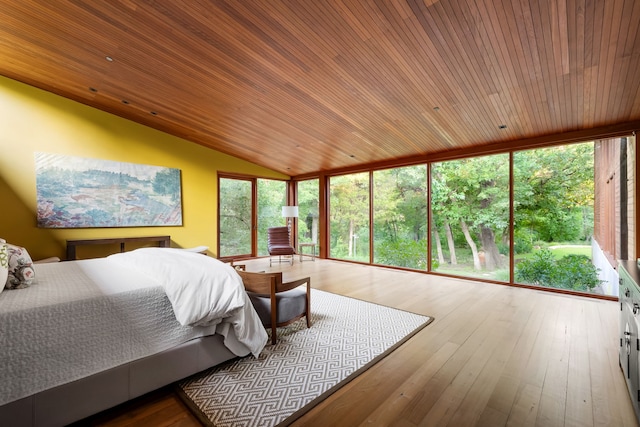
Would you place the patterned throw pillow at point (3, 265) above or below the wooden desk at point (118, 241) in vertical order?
above

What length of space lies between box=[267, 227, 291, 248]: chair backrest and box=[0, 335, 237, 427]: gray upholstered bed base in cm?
466

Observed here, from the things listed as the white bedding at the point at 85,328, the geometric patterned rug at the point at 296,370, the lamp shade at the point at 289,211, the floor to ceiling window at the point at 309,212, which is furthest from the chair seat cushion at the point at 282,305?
the floor to ceiling window at the point at 309,212

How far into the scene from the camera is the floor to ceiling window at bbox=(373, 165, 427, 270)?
560 centimetres

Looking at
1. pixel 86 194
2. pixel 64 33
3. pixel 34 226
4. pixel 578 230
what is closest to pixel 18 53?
pixel 64 33

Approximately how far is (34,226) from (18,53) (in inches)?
94.9

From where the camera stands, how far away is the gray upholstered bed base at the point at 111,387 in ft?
4.46

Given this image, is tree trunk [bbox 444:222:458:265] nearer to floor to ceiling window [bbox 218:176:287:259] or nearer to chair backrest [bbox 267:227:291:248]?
chair backrest [bbox 267:227:291:248]

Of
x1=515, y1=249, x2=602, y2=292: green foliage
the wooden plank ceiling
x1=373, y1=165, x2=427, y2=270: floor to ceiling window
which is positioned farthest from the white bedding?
x1=515, y1=249, x2=602, y2=292: green foliage

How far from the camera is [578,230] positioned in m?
3.97

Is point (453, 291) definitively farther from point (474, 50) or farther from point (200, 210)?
point (200, 210)

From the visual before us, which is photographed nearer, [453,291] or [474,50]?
[474,50]

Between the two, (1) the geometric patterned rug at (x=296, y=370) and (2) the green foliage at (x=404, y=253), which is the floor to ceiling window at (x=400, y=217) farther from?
(1) the geometric patterned rug at (x=296, y=370)

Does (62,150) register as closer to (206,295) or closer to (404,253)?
(206,295)

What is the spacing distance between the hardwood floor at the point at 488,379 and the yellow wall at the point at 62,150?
4123mm
